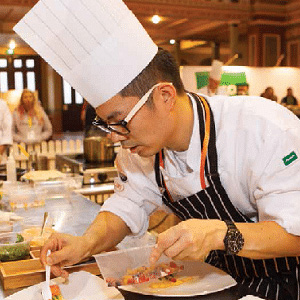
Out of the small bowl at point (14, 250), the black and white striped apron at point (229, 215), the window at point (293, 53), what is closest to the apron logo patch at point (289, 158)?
the black and white striped apron at point (229, 215)

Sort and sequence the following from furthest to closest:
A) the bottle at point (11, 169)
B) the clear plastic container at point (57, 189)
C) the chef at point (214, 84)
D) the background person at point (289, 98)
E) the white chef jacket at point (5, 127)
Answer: the background person at point (289, 98)
the chef at point (214, 84)
the white chef jacket at point (5, 127)
the bottle at point (11, 169)
the clear plastic container at point (57, 189)

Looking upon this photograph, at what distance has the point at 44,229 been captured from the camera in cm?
198

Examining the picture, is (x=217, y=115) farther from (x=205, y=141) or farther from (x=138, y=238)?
(x=138, y=238)

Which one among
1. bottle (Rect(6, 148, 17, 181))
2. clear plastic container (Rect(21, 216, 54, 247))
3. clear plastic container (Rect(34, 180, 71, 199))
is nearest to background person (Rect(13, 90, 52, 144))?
bottle (Rect(6, 148, 17, 181))

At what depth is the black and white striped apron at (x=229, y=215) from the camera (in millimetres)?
1567

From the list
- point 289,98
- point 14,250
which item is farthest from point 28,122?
point 289,98

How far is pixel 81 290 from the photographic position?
4.69 feet

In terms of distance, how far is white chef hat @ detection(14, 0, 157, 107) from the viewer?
55.2 inches

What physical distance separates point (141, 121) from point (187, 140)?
25cm

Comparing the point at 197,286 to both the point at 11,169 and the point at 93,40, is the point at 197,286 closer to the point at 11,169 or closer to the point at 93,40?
the point at 93,40

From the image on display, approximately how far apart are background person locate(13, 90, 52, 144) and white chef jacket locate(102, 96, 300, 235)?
490cm

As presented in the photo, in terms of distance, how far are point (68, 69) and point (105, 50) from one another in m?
0.14

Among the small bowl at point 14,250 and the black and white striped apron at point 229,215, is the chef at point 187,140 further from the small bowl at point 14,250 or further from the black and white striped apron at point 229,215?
the small bowl at point 14,250

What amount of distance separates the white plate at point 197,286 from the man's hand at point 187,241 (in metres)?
0.13
